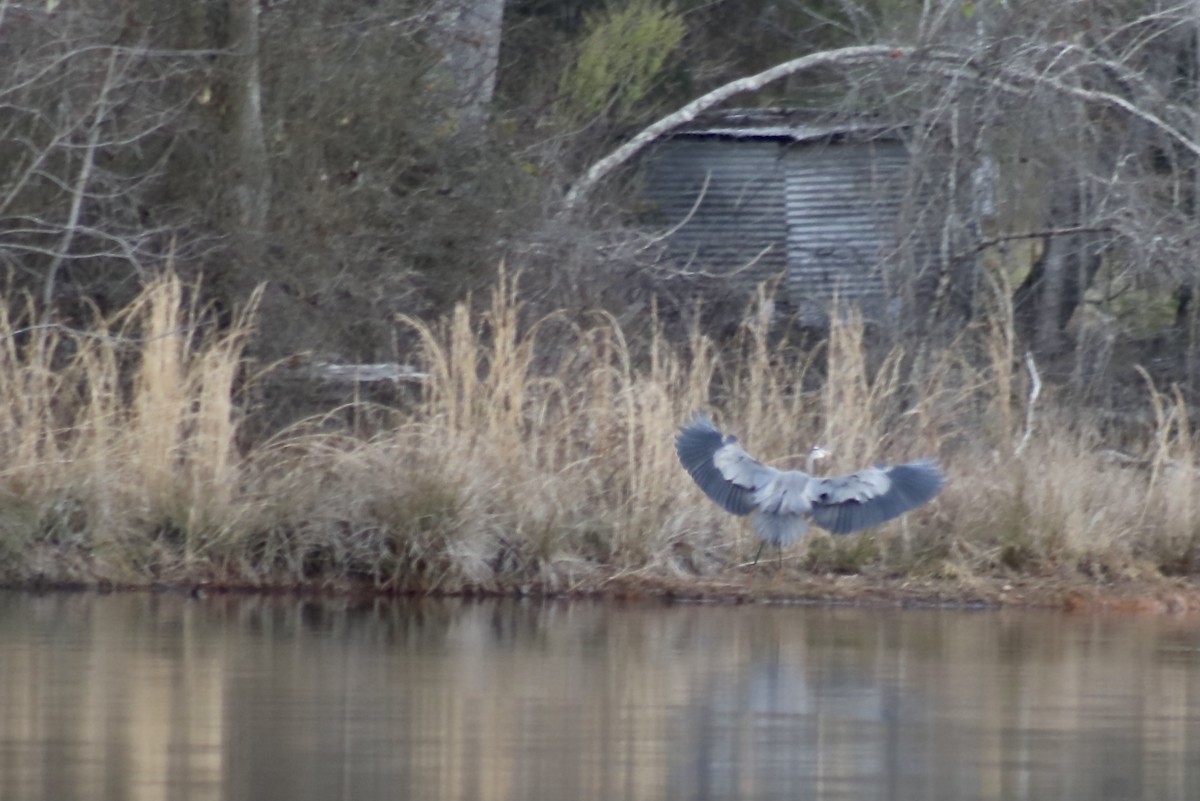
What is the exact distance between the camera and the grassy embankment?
10.4 m

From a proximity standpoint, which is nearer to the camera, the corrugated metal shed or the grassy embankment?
the grassy embankment

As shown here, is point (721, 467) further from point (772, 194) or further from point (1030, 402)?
point (772, 194)

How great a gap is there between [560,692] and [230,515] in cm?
369

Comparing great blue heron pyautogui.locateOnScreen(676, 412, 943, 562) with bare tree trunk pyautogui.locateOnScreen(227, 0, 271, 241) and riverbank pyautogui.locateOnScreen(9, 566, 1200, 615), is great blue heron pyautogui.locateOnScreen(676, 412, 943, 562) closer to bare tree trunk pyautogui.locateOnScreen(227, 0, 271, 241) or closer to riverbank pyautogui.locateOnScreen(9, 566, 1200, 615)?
riverbank pyautogui.locateOnScreen(9, 566, 1200, 615)

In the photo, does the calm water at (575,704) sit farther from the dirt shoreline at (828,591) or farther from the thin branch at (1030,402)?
the thin branch at (1030,402)

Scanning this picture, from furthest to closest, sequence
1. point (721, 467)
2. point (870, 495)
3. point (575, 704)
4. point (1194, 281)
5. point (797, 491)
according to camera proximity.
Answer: point (1194, 281) < point (721, 467) < point (797, 491) < point (870, 495) < point (575, 704)

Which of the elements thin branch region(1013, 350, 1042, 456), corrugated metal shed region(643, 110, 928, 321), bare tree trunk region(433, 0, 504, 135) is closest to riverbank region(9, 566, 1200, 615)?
thin branch region(1013, 350, 1042, 456)

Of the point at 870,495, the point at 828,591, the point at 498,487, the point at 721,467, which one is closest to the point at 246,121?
the point at 498,487

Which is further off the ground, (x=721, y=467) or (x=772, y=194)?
(x=772, y=194)

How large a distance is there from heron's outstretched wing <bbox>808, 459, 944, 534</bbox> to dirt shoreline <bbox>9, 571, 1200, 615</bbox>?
1032mm

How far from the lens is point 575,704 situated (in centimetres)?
701

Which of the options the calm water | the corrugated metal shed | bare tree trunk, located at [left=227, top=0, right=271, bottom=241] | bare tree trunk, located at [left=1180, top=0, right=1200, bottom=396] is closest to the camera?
the calm water

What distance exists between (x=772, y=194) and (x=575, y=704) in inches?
488

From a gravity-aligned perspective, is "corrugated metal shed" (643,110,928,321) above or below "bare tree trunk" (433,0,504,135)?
below
